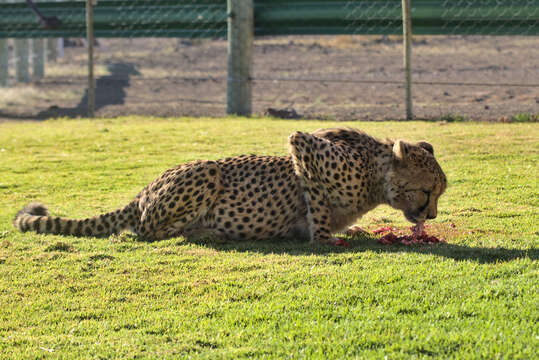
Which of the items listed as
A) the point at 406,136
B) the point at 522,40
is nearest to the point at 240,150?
the point at 406,136

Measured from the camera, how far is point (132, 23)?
17453 mm

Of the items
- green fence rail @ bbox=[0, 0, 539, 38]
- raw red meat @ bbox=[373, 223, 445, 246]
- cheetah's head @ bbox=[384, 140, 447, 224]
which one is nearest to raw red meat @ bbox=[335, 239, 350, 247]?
raw red meat @ bbox=[373, 223, 445, 246]

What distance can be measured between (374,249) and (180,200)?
172 centimetres

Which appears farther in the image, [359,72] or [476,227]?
[359,72]

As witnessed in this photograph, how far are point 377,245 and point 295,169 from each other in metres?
0.98

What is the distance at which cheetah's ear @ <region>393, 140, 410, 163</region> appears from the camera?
20.5ft

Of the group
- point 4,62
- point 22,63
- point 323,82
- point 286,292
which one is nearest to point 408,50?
point 323,82

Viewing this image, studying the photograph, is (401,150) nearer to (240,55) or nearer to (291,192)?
(291,192)

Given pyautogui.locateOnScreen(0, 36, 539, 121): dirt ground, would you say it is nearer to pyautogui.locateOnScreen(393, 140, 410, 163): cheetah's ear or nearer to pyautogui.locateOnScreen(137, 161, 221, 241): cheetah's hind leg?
pyautogui.locateOnScreen(393, 140, 410, 163): cheetah's ear

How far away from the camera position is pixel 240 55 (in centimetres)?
1530

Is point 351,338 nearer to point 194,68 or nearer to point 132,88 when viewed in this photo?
point 132,88

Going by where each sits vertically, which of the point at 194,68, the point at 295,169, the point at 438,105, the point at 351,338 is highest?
the point at 194,68

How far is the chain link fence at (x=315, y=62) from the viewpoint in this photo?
1458 cm

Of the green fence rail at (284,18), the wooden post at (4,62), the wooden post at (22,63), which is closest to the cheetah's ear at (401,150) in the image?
the green fence rail at (284,18)
